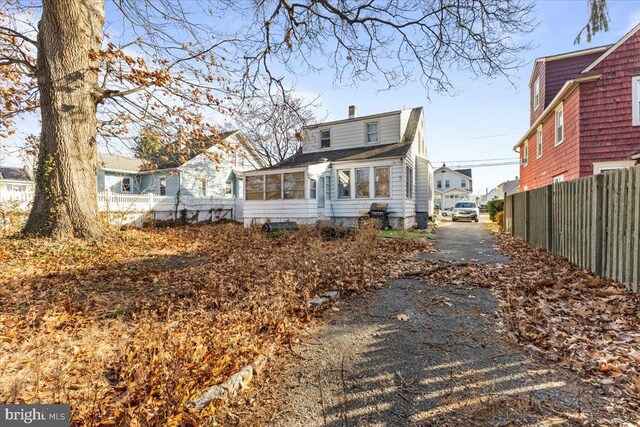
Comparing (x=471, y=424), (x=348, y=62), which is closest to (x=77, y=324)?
(x=471, y=424)

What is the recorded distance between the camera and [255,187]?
53.4 feet

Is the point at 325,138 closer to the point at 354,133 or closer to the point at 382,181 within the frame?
the point at 354,133

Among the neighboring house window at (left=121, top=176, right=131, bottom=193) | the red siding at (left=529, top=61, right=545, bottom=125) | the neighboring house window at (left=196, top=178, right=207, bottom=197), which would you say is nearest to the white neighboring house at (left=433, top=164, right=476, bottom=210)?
the red siding at (left=529, top=61, right=545, bottom=125)

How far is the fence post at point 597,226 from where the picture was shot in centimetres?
525

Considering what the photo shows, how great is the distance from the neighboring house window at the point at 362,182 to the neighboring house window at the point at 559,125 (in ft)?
25.1

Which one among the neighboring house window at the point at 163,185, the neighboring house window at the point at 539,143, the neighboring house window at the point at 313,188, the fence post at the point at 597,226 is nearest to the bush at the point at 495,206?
the neighboring house window at the point at 539,143

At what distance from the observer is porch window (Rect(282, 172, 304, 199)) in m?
14.9

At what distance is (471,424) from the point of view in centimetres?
204

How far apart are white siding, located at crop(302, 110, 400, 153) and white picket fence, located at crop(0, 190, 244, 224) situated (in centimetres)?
671

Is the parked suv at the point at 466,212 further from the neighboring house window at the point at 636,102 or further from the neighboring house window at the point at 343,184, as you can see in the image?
the neighboring house window at the point at 636,102

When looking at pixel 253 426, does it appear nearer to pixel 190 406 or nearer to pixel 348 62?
pixel 190 406

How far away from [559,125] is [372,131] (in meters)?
8.60

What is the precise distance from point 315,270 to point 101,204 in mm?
13349

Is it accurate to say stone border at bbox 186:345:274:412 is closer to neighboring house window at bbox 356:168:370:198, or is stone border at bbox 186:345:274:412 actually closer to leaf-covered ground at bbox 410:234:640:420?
leaf-covered ground at bbox 410:234:640:420
